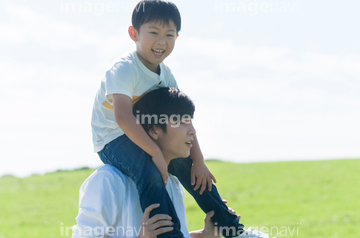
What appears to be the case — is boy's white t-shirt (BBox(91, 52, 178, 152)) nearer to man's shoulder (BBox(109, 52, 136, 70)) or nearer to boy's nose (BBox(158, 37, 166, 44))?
man's shoulder (BBox(109, 52, 136, 70))

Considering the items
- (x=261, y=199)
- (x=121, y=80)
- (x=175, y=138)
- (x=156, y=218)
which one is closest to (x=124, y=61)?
(x=121, y=80)

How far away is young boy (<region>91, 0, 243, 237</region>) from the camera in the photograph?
277cm

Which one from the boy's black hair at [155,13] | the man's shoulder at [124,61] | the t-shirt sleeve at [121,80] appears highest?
the boy's black hair at [155,13]

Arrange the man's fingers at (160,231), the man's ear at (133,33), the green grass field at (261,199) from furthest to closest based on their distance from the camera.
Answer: the green grass field at (261,199) → the man's ear at (133,33) → the man's fingers at (160,231)

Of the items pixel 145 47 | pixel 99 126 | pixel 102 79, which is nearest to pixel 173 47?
pixel 145 47

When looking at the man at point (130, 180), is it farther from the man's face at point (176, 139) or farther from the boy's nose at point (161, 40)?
the boy's nose at point (161, 40)

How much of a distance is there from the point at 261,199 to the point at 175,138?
37.7 ft

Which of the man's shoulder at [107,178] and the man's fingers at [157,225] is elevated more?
the man's shoulder at [107,178]

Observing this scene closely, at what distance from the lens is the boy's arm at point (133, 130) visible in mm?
2730

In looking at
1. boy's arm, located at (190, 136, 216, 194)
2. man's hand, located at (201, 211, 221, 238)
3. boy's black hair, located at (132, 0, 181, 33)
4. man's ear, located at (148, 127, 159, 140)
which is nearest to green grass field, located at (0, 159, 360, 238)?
man's hand, located at (201, 211, 221, 238)

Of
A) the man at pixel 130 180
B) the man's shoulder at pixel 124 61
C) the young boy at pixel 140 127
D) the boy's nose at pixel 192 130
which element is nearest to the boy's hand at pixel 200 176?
the young boy at pixel 140 127

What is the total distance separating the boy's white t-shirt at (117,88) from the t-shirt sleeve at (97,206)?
258 mm

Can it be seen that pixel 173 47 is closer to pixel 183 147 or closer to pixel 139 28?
pixel 139 28

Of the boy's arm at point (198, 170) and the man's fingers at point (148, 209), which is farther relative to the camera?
the boy's arm at point (198, 170)
